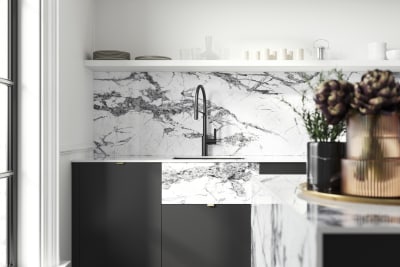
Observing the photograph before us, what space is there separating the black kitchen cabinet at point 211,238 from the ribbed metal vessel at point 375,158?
2026 millimetres

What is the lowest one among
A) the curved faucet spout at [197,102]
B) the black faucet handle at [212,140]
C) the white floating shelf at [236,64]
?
the black faucet handle at [212,140]

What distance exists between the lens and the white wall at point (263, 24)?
385cm

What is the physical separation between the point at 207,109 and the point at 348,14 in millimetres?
1338

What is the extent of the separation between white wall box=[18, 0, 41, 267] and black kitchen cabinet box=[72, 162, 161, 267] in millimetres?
486

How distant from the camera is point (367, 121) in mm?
1142

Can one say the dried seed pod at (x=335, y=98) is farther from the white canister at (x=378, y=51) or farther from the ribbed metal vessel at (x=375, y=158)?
the white canister at (x=378, y=51)

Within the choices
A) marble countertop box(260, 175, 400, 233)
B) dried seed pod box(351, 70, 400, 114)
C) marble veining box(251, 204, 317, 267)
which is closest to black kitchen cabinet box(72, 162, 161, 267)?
marble veining box(251, 204, 317, 267)

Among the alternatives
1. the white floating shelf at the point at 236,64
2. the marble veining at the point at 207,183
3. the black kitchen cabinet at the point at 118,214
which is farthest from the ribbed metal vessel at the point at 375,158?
the white floating shelf at the point at 236,64

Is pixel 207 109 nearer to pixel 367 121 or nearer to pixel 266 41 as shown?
pixel 266 41

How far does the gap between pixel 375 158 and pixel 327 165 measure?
0.14 meters

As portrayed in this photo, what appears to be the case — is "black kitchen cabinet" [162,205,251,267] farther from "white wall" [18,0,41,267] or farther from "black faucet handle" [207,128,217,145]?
"white wall" [18,0,41,267]

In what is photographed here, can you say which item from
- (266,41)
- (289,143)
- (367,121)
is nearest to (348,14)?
(266,41)

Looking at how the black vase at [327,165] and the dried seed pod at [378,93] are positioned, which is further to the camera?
the black vase at [327,165]

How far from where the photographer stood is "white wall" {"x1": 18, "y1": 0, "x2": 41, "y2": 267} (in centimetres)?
270
